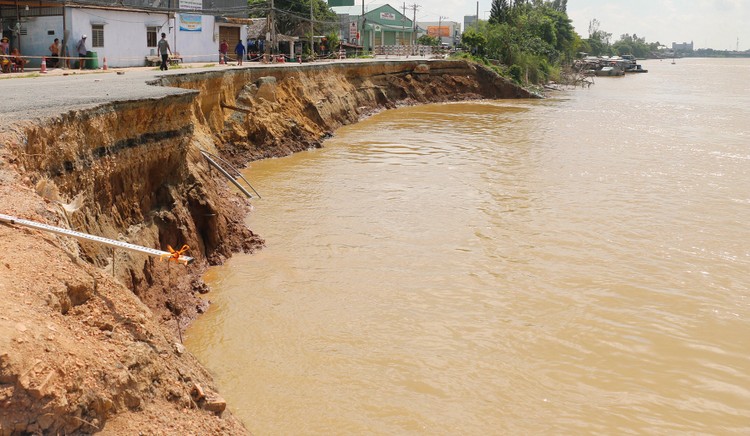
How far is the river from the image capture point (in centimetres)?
781

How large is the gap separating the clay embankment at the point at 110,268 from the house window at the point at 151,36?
1457 cm

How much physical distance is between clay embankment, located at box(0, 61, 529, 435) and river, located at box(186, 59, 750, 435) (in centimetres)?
100

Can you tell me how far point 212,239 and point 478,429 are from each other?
20.3ft

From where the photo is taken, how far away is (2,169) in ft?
23.5

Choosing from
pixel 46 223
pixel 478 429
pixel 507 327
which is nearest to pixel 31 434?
pixel 46 223

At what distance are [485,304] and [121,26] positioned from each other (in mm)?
24661

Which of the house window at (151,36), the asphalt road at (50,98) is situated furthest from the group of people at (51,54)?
the asphalt road at (50,98)

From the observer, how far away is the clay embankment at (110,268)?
14.9ft

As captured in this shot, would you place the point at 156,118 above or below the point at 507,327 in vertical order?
above

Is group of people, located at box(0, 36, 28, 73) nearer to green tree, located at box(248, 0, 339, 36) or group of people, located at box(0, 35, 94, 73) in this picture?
group of people, located at box(0, 35, 94, 73)

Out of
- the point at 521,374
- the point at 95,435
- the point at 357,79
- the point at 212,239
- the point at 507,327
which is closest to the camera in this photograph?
the point at 95,435

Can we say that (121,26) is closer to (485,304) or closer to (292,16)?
(292,16)

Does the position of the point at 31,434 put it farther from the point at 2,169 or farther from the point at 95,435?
the point at 2,169

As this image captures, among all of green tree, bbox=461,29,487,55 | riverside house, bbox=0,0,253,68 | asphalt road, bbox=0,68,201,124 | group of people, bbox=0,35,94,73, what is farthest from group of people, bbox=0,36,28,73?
green tree, bbox=461,29,487,55
